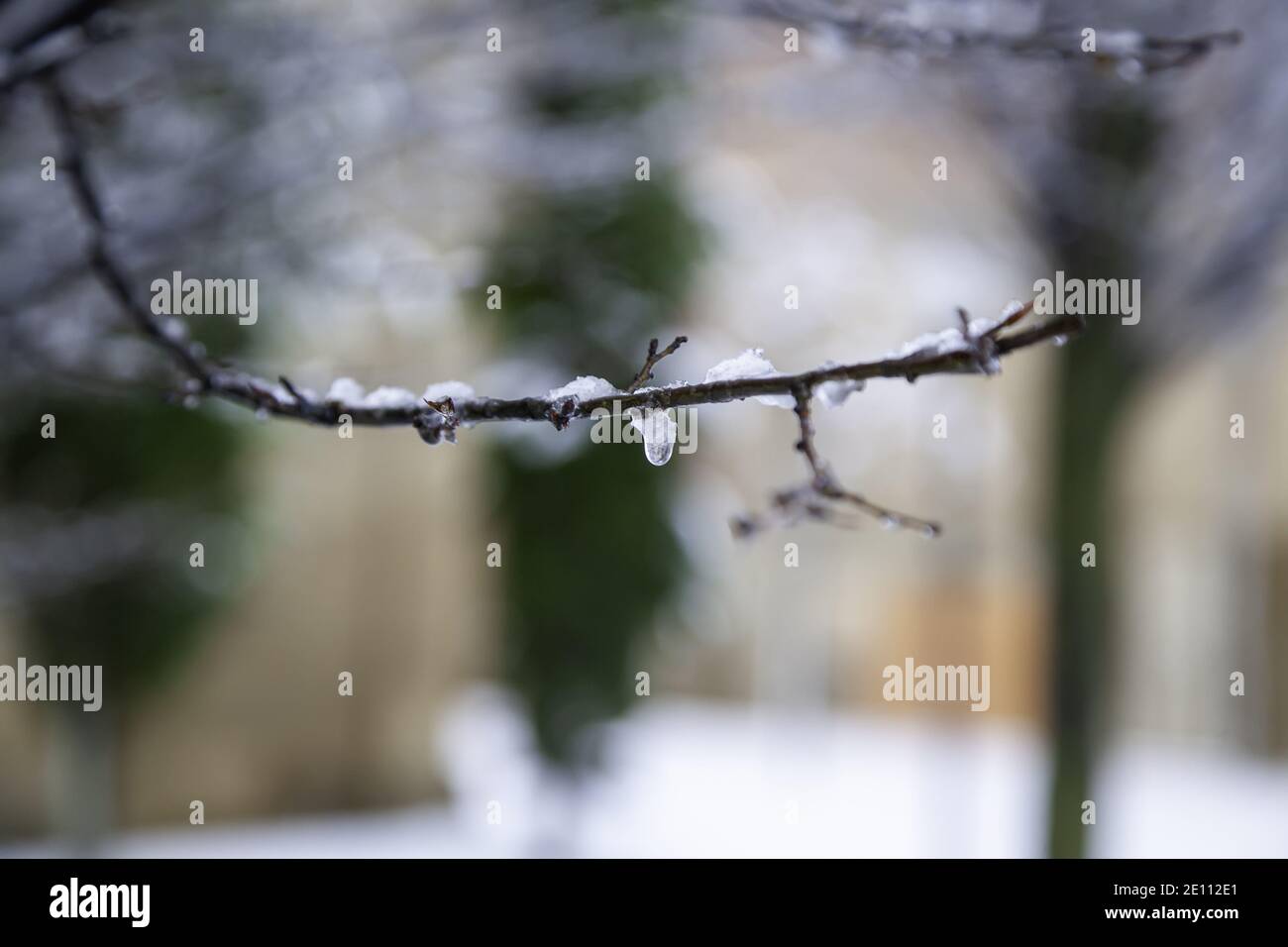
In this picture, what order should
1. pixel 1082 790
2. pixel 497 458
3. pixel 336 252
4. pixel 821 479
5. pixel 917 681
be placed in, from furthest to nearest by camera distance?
1. pixel 917 681
2. pixel 497 458
3. pixel 1082 790
4. pixel 336 252
5. pixel 821 479

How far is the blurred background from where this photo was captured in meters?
2.39

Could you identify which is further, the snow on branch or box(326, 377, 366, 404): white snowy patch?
the snow on branch

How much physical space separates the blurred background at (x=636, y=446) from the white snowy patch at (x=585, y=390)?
0.89 ft

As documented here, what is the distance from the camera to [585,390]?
89 cm

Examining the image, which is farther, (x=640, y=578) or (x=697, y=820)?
(x=697, y=820)

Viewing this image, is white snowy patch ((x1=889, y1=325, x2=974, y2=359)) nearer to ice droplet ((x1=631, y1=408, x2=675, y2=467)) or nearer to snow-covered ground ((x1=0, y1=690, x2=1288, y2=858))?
ice droplet ((x1=631, y1=408, x2=675, y2=467))

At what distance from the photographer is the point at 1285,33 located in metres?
2.80

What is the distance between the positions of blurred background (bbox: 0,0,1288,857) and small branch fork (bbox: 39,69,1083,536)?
0.09 meters

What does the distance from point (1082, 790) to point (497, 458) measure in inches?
143

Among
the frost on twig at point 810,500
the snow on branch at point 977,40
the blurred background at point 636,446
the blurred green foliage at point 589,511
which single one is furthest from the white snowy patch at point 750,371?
the blurred green foliage at point 589,511

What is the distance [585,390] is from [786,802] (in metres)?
8.40

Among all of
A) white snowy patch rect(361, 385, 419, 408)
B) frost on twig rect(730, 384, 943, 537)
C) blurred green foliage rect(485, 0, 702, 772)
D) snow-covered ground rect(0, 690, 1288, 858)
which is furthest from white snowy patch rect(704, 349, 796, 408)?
blurred green foliage rect(485, 0, 702, 772)
